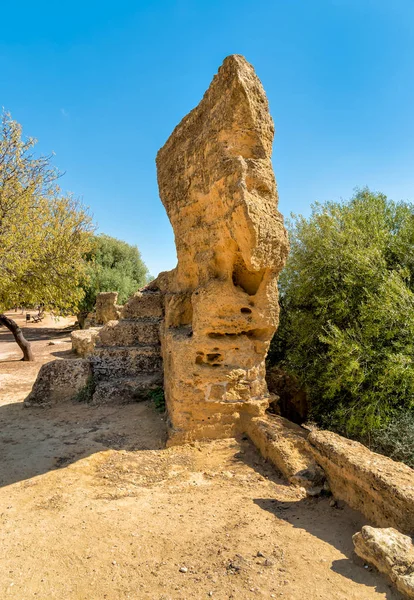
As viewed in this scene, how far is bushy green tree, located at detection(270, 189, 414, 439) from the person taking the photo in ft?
18.5

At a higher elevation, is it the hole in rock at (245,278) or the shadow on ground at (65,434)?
the hole in rock at (245,278)

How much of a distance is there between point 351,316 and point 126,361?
4574 mm

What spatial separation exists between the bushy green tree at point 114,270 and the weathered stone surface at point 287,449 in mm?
18884

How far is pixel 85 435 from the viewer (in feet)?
17.8

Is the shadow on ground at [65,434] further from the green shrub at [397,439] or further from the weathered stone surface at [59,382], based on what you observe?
the green shrub at [397,439]

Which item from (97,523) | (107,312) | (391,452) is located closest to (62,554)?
(97,523)

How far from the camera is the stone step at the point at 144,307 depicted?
855 centimetres

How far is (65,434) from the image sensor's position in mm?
5504

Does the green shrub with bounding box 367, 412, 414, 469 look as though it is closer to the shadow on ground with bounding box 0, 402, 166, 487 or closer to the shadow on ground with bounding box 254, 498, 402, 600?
the shadow on ground with bounding box 254, 498, 402, 600

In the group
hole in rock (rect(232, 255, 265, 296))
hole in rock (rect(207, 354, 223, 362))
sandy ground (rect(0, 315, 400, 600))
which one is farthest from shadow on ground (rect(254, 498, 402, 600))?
hole in rock (rect(232, 255, 265, 296))

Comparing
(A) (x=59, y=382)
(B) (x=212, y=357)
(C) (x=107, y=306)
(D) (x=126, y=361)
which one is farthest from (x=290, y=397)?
(C) (x=107, y=306)

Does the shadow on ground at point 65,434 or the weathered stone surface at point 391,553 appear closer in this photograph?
the weathered stone surface at point 391,553

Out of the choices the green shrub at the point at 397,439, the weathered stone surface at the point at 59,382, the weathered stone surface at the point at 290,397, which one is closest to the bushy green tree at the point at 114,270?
the weathered stone surface at the point at 59,382

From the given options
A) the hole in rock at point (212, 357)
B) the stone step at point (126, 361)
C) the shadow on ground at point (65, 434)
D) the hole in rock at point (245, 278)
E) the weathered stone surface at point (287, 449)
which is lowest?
the shadow on ground at point (65, 434)
